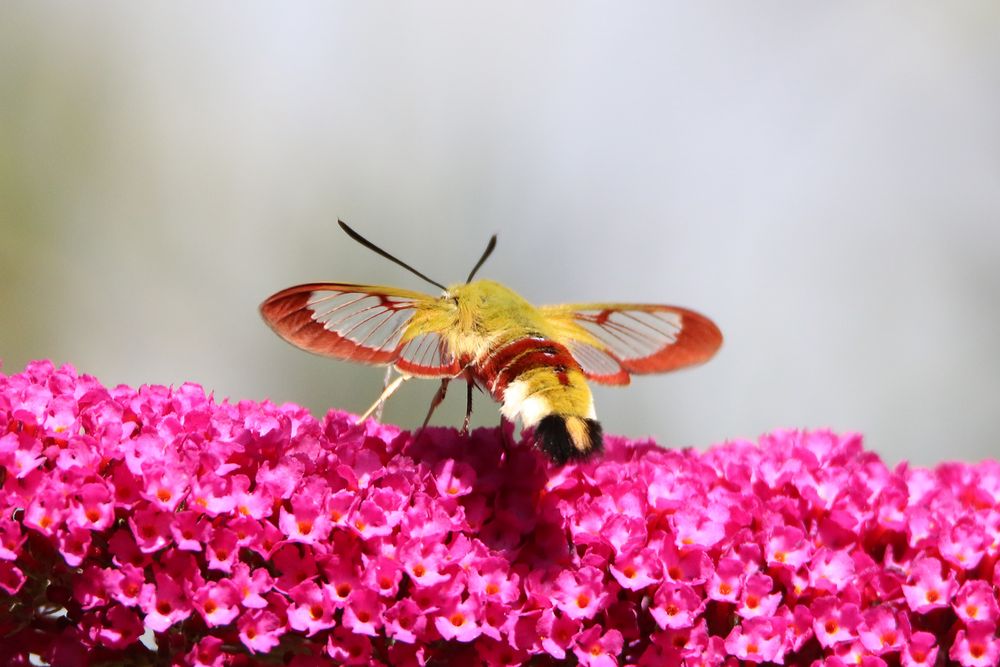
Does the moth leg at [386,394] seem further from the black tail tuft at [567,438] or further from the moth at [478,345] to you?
the black tail tuft at [567,438]

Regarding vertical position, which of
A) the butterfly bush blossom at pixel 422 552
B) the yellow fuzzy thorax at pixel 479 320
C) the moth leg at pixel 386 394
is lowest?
the butterfly bush blossom at pixel 422 552

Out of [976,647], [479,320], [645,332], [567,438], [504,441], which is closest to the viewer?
[567,438]

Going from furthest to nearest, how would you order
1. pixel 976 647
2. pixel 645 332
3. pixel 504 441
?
pixel 645 332 < pixel 504 441 < pixel 976 647

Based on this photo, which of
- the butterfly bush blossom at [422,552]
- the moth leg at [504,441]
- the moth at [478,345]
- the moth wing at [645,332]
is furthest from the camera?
the moth wing at [645,332]

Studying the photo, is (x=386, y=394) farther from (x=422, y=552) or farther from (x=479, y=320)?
(x=422, y=552)

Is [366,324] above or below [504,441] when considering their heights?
above

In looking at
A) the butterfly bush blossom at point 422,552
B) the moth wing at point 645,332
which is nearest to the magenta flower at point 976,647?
the butterfly bush blossom at point 422,552

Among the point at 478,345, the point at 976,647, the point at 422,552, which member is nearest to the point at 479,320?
the point at 478,345

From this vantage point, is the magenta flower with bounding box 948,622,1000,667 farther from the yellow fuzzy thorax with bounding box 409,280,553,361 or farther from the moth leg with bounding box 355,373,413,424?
the moth leg with bounding box 355,373,413,424
